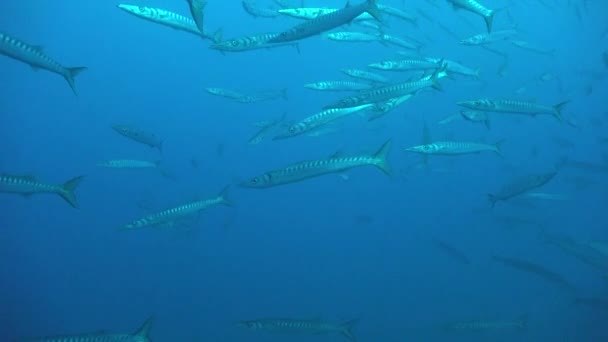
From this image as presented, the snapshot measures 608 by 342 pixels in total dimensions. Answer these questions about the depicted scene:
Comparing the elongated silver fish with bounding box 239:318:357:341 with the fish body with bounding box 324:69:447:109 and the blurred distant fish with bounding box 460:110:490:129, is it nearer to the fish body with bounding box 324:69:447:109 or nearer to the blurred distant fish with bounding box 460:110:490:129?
the fish body with bounding box 324:69:447:109

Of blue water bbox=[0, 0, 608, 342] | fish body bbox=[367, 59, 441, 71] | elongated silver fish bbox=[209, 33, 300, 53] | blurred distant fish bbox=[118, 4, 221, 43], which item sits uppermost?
blurred distant fish bbox=[118, 4, 221, 43]

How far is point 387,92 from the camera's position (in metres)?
6.23

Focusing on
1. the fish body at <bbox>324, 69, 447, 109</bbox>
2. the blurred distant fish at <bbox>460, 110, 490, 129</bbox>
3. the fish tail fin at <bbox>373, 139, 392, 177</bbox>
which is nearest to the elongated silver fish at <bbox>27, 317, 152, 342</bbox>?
the fish tail fin at <bbox>373, 139, 392, 177</bbox>

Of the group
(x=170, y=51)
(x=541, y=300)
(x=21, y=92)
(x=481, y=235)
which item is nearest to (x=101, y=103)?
(x=21, y=92)

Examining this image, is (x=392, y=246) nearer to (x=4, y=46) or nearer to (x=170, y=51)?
(x=4, y=46)

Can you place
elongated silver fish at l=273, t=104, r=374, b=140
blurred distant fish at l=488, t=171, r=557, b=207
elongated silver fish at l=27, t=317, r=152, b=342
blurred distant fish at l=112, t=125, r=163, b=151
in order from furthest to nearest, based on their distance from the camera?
blurred distant fish at l=112, t=125, r=163, b=151 < blurred distant fish at l=488, t=171, r=557, b=207 < elongated silver fish at l=273, t=104, r=374, b=140 < elongated silver fish at l=27, t=317, r=152, b=342

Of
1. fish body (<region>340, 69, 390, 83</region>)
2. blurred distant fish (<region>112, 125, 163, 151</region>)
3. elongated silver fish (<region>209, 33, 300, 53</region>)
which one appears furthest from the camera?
fish body (<region>340, 69, 390, 83</region>)

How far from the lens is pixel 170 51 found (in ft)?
136

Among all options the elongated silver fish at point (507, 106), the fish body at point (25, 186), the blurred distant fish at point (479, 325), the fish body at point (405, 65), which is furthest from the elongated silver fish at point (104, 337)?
the blurred distant fish at point (479, 325)

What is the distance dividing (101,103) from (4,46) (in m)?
29.1

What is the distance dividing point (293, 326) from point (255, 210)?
17.9m

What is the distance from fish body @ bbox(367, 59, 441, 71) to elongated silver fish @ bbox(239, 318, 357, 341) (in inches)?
159

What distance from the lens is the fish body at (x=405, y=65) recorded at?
27.0ft

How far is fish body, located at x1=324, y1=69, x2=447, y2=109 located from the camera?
20.0ft
